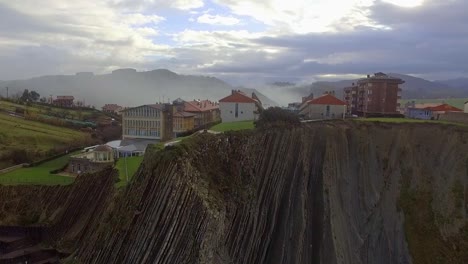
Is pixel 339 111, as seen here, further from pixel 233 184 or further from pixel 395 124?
pixel 233 184

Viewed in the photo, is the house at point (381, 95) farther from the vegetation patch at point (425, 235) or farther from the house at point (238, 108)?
the vegetation patch at point (425, 235)

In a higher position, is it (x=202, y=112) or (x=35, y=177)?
(x=202, y=112)

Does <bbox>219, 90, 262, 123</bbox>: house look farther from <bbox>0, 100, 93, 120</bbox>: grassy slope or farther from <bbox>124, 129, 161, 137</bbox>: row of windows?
<bbox>0, 100, 93, 120</bbox>: grassy slope

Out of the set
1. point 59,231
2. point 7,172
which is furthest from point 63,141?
point 59,231

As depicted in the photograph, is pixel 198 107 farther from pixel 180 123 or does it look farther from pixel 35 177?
pixel 35 177

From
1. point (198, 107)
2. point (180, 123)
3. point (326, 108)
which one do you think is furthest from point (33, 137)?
point (326, 108)
